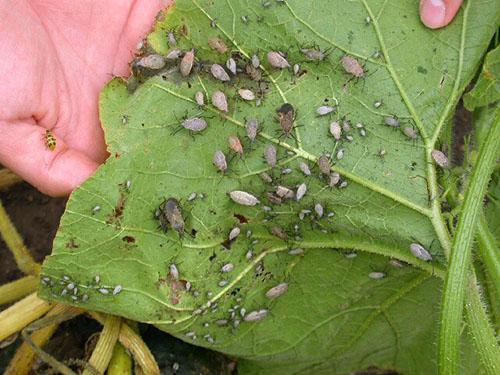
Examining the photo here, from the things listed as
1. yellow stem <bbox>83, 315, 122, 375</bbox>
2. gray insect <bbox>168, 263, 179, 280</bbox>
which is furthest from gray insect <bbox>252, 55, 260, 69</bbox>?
yellow stem <bbox>83, 315, 122, 375</bbox>

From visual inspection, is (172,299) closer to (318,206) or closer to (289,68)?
(318,206)

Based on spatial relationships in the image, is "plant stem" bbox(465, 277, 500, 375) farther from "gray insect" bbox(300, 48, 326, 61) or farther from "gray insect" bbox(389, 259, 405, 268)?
"gray insect" bbox(300, 48, 326, 61)

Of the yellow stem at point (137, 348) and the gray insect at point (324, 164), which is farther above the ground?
the gray insect at point (324, 164)

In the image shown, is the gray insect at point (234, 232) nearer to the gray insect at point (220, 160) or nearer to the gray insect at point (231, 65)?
the gray insect at point (220, 160)

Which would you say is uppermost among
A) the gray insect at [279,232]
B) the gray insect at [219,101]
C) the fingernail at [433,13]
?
the fingernail at [433,13]

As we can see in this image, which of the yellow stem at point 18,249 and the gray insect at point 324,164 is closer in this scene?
the gray insect at point 324,164

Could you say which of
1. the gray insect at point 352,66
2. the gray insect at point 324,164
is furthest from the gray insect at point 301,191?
the gray insect at point 352,66
